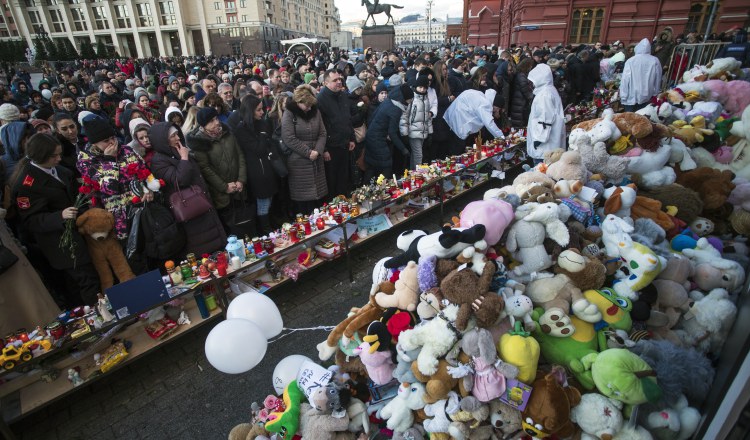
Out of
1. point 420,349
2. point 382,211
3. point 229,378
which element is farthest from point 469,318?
point 382,211

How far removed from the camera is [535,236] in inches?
87.6

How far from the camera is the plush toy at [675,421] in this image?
1.72 meters

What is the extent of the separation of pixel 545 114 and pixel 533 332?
4.15 metres

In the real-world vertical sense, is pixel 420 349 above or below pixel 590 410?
above

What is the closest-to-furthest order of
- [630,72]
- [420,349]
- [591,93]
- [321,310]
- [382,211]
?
[420,349] → [321,310] → [382,211] → [630,72] → [591,93]

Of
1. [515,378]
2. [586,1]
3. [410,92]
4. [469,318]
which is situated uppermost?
[586,1]

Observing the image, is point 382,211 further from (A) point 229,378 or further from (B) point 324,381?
(B) point 324,381

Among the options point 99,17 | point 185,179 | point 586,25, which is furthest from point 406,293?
point 99,17

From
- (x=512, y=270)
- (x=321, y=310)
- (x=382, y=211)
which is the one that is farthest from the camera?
(x=382, y=211)

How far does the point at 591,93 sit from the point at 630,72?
3.27m

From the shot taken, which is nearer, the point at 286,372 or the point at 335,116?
the point at 286,372

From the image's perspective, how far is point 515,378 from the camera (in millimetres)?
1843

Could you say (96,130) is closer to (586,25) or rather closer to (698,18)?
(586,25)

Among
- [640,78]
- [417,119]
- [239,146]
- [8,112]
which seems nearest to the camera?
[239,146]
